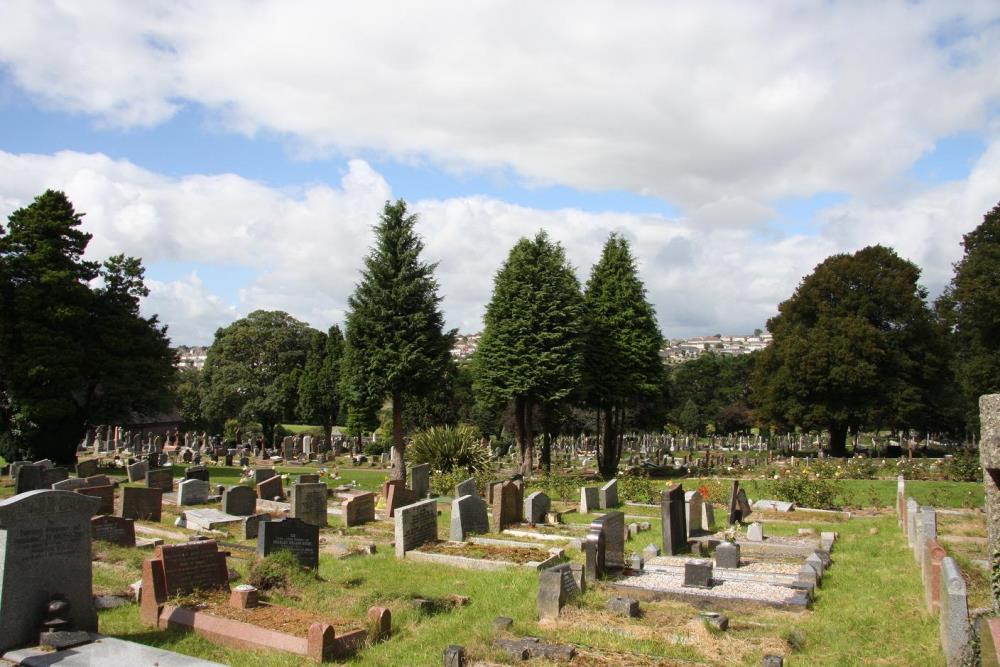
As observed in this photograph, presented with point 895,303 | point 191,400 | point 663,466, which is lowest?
point 663,466

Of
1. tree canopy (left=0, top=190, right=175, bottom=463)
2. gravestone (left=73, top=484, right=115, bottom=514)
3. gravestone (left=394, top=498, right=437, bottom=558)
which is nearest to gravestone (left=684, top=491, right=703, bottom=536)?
gravestone (left=394, top=498, right=437, bottom=558)

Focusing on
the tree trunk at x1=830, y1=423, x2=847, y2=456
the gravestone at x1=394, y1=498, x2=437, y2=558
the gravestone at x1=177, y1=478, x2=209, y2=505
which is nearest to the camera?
the gravestone at x1=394, y1=498, x2=437, y2=558

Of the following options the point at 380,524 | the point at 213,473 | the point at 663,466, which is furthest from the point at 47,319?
the point at 663,466

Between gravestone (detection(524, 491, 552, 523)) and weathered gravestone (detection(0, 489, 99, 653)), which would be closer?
weathered gravestone (detection(0, 489, 99, 653))

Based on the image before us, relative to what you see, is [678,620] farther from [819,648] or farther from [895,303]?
[895,303]

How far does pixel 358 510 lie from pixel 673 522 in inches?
312

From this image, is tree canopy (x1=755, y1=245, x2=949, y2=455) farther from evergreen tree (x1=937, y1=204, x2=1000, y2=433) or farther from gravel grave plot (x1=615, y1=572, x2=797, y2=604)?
gravel grave plot (x1=615, y1=572, x2=797, y2=604)

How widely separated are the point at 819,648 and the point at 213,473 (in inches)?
1123

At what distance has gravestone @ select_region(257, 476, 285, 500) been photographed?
21.7 meters

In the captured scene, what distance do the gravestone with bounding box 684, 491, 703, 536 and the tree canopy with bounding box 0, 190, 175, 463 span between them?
24.6 m

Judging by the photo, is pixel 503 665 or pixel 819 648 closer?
pixel 503 665

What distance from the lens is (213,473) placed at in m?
32.3

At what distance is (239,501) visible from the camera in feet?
62.3

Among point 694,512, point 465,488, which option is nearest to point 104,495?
point 465,488
